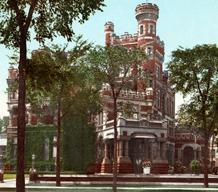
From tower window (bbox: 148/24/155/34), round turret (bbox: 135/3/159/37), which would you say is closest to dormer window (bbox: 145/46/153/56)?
round turret (bbox: 135/3/159/37)

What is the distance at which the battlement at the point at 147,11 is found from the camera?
66.7 metres

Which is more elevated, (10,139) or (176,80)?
(176,80)

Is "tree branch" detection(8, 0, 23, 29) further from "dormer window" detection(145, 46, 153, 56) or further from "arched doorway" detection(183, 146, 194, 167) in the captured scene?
"arched doorway" detection(183, 146, 194, 167)

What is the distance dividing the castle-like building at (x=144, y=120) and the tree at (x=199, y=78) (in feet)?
7.61

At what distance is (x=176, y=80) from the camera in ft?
119

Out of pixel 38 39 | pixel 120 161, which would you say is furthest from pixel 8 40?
pixel 120 161

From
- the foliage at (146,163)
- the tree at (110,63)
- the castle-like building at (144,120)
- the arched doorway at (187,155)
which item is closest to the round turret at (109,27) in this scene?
the castle-like building at (144,120)

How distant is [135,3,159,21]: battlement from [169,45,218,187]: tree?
1256 inches

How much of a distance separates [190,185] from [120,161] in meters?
15.1

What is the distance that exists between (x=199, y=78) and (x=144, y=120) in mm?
16284

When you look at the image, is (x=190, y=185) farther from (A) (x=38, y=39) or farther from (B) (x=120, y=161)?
(A) (x=38, y=39)

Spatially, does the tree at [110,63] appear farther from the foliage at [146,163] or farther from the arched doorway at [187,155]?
the arched doorway at [187,155]

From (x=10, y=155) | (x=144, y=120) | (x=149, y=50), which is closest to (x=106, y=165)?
(x=144, y=120)

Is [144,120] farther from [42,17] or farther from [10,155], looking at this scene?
[42,17]
